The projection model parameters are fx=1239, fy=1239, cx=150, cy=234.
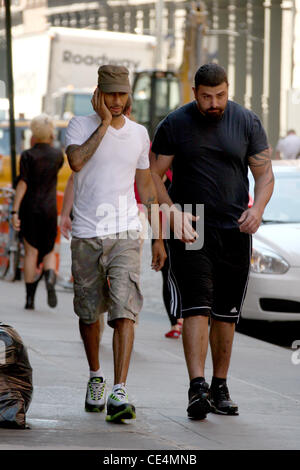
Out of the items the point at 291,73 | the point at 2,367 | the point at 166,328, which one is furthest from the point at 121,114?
the point at 291,73

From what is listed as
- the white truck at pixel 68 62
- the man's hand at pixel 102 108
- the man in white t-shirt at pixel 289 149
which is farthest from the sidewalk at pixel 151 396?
the white truck at pixel 68 62

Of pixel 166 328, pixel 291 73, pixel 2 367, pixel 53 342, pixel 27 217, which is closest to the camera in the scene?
pixel 2 367

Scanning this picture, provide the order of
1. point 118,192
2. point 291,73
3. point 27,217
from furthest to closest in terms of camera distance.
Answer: point 291,73 → point 27,217 → point 118,192

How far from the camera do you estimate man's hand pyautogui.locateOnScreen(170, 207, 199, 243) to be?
6.20 m

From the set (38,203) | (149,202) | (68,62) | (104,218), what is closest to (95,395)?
(104,218)

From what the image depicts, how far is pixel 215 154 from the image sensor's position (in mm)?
6336

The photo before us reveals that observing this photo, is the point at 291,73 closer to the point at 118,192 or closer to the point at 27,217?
the point at 27,217

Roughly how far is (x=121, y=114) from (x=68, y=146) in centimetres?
33

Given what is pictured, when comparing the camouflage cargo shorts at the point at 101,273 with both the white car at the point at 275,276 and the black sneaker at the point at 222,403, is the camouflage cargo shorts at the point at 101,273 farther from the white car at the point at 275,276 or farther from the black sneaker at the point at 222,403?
the white car at the point at 275,276

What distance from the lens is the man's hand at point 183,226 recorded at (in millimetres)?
6195

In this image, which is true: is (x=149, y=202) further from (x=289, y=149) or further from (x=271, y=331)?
(x=289, y=149)

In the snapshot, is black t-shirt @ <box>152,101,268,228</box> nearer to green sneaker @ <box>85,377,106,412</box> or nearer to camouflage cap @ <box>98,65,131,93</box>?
camouflage cap @ <box>98,65,131,93</box>

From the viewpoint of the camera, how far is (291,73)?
169 ft

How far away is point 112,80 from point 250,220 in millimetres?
997
